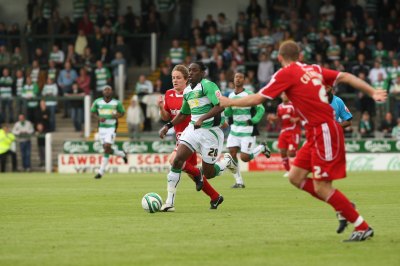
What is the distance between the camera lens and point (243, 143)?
25.0 m

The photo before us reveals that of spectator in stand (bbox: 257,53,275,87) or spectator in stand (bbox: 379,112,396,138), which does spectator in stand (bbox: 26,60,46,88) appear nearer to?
spectator in stand (bbox: 257,53,275,87)

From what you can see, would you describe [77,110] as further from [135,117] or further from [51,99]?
[135,117]

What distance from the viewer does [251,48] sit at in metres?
37.8

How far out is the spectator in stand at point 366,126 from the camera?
34.1m

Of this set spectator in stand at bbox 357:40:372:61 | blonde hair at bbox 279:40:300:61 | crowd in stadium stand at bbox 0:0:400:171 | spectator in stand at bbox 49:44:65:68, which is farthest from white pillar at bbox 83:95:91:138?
blonde hair at bbox 279:40:300:61

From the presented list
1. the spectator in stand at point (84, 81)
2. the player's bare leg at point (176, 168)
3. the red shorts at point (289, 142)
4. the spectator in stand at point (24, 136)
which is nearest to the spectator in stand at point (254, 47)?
the spectator in stand at point (84, 81)

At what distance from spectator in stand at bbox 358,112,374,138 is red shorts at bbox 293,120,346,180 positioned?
2269 centimetres

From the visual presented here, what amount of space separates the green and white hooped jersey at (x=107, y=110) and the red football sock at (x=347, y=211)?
60.6 ft

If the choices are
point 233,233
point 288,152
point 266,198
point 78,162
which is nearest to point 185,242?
point 233,233

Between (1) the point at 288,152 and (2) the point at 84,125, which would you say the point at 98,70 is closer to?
(2) the point at 84,125

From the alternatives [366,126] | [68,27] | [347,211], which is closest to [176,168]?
[347,211]

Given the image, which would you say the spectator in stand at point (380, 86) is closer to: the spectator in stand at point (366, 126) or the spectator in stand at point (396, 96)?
the spectator in stand at point (396, 96)

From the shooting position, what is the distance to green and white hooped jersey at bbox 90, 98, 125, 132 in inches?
1167

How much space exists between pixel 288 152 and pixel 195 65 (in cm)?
1289
